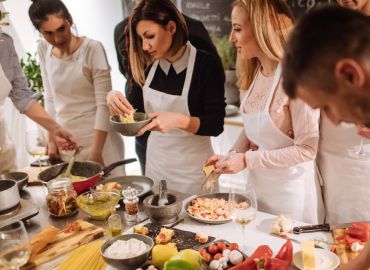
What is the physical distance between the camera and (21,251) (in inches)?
52.1

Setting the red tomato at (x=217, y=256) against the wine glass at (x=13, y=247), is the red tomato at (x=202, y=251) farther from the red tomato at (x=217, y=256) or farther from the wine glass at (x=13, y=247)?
the wine glass at (x=13, y=247)

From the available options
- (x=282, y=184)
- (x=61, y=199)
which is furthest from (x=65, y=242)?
(x=282, y=184)

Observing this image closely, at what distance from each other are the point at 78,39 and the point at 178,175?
1.13 metres

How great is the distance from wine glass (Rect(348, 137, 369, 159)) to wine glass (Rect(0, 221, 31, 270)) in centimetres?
140

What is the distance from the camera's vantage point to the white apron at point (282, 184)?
1.92m

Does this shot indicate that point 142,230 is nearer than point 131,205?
Yes

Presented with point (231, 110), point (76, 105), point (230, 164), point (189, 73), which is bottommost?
point (231, 110)

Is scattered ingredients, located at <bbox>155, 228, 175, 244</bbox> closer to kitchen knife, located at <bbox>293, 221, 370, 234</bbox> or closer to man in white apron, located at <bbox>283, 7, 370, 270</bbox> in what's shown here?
kitchen knife, located at <bbox>293, 221, 370, 234</bbox>

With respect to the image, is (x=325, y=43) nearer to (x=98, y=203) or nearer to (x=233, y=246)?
(x=233, y=246)

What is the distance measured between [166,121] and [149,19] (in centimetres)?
53

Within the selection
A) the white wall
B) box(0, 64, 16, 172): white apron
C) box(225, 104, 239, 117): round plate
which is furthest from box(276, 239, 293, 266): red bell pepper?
the white wall

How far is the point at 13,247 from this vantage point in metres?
1.32

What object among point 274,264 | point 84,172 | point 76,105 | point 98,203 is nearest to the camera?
point 274,264

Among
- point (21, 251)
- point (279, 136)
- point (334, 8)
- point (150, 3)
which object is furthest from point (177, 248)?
point (150, 3)
